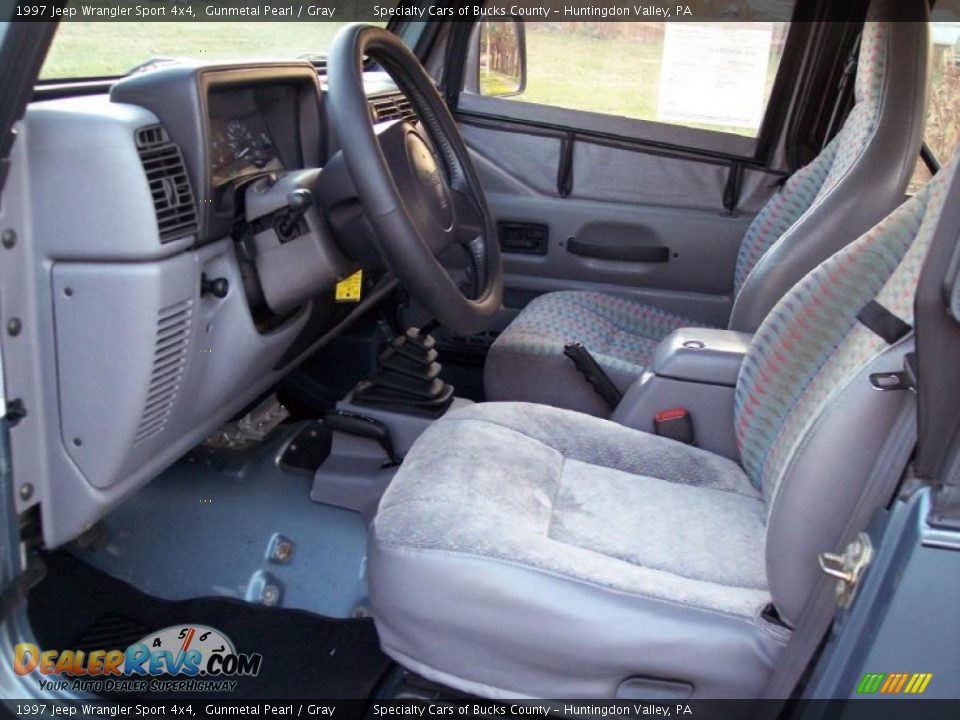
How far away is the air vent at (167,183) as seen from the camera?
1.19 meters

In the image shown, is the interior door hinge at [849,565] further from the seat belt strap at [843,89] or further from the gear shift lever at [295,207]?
the seat belt strap at [843,89]

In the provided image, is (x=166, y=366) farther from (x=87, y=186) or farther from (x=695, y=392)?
(x=695, y=392)

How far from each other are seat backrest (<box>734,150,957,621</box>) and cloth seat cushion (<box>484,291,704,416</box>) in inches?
27.9

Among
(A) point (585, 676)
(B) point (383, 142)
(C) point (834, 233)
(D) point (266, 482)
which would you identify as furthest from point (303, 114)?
(A) point (585, 676)

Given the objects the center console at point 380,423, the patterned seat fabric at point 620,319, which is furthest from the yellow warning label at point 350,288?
the patterned seat fabric at point 620,319

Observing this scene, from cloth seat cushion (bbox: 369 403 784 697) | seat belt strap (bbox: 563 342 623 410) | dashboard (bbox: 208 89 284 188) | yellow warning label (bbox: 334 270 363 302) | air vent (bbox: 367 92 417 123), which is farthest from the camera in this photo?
seat belt strap (bbox: 563 342 623 410)

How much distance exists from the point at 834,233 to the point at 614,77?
3.12 feet

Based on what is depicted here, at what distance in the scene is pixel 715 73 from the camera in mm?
2379

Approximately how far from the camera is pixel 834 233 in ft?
5.52

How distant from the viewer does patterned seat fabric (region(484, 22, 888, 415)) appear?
5.57ft

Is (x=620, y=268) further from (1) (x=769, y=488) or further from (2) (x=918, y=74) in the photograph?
(1) (x=769, y=488)

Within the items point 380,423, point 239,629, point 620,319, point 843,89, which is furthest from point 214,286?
point 843,89

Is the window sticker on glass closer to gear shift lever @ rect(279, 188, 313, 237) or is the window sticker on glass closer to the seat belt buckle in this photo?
the seat belt buckle

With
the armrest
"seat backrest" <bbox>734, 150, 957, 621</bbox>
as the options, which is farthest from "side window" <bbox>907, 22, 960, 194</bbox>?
"seat backrest" <bbox>734, 150, 957, 621</bbox>
